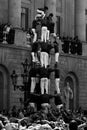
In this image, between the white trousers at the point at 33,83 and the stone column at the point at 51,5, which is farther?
the stone column at the point at 51,5

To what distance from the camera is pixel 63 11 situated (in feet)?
181

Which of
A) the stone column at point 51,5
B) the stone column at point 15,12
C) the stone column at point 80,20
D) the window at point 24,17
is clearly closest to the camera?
the stone column at point 15,12

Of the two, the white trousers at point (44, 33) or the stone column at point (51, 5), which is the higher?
the stone column at point (51, 5)

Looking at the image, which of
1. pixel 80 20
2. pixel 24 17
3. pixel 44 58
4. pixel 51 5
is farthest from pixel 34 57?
pixel 80 20

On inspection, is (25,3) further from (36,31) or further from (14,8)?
(36,31)

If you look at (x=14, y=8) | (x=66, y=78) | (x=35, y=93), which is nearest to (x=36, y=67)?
(x=35, y=93)

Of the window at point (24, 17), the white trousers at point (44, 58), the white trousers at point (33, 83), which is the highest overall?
the window at point (24, 17)

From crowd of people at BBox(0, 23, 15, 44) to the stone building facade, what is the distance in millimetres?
508

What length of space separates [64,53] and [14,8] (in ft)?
21.5

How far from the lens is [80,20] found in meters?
54.2

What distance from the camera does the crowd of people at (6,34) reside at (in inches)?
1682

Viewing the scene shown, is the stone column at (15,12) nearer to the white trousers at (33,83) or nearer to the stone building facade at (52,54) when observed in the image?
the stone building facade at (52,54)

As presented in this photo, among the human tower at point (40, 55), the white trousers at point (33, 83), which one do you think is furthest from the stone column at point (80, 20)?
the white trousers at point (33, 83)

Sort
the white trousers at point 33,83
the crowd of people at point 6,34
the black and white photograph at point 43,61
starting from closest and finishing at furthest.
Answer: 1. the white trousers at point 33,83
2. the black and white photograph at point 43,61
3. the crowd of people at point 6,34
